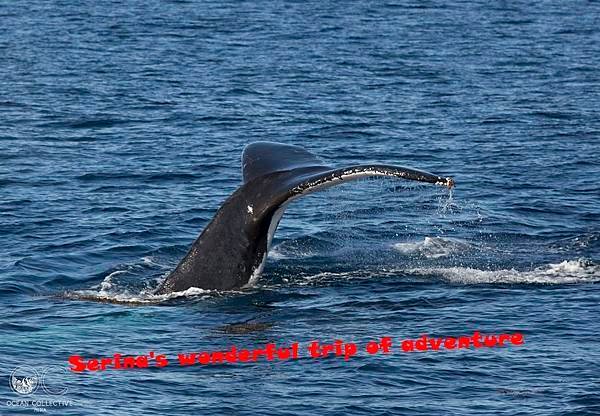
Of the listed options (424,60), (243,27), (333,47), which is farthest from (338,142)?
(243,27)

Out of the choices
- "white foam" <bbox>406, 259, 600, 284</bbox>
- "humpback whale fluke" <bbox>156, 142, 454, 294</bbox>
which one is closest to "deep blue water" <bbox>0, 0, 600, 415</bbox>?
"white foam" <bbox>406, 259, 600, 284</bbox>

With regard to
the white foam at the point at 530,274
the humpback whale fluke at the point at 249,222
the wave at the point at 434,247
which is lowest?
the wave at the point at 434,247

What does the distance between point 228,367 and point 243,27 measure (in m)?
35.6

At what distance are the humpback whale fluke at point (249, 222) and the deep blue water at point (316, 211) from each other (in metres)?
0.28

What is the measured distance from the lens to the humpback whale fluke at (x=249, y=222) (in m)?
14.6

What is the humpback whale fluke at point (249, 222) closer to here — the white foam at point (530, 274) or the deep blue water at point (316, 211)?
the deep blue water at point (316, 211)

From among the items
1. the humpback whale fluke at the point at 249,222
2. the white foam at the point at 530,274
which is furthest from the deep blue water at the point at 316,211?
the humpback whale fluke at the point at 249,222

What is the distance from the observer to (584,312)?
51.7ft

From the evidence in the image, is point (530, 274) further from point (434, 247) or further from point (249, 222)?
point (249, 222)

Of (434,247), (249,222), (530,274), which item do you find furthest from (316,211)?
(249,222)

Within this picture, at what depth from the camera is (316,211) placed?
Result: 22.8 metres

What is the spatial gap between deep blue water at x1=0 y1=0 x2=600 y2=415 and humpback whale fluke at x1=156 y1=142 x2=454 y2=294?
0.90 feet

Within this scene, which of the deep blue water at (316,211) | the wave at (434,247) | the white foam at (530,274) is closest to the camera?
the deep blue water at (316,211)

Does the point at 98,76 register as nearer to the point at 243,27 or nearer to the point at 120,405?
the point at 243,27
